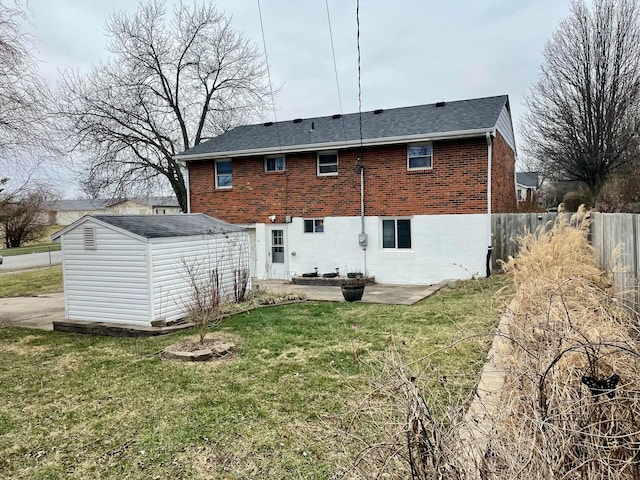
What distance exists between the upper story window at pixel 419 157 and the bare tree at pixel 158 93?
1400cm

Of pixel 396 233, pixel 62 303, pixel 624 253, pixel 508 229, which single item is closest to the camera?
pixel 624 253

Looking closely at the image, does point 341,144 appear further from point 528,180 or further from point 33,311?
point 528,180

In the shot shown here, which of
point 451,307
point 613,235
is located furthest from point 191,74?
point 613,235

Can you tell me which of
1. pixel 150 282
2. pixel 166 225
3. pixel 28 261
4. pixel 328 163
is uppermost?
pixel 328 163

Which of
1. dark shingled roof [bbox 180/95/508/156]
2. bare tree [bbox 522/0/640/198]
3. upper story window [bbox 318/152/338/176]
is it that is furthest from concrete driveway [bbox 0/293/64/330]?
bare tree [bbox 522/0/640/198]

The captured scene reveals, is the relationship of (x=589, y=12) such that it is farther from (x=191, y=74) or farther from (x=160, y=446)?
(x=160, y=446)

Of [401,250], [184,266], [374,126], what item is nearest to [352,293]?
[184,266]

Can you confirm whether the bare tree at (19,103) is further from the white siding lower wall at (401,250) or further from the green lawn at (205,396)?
the white siding lower wall at (401,250)

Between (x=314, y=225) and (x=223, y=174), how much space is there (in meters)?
4.37

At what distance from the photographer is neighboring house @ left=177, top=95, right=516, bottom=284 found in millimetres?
14164

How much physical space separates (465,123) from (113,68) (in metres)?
18.6

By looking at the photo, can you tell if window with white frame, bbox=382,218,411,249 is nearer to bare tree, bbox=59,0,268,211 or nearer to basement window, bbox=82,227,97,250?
basement window, bbox=82,227,97,250

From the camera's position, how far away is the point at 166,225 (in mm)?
9961

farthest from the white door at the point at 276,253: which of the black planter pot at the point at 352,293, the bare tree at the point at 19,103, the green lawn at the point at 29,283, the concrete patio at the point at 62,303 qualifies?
the bare tree at the point at 19,103
